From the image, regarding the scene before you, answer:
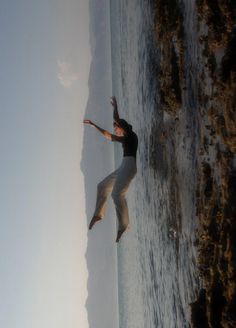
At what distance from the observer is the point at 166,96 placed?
764 cm

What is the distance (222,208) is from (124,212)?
216 centimetres

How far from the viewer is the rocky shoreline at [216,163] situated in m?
5.20

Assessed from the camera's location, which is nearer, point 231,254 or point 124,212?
point 231,254

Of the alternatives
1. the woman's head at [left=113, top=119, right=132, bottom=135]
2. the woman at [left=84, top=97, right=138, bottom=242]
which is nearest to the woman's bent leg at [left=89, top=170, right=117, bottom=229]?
the woman at [left=84, top=97, right=138, bottom=242]

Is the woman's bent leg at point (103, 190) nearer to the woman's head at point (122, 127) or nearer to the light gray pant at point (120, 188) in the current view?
the light gray pant at point (120, 188)

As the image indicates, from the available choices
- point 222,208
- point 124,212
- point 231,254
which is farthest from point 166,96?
point 231,254

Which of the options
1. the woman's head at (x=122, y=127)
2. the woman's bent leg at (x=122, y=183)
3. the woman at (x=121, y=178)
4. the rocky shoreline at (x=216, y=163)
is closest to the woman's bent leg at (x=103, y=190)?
the woman at (x=121, y=178)

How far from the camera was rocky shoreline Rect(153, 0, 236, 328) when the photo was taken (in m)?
5.20

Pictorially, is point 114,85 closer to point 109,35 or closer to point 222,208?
point 109,35

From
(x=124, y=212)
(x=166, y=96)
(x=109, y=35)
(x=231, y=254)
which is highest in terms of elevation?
(x=109, y=35)

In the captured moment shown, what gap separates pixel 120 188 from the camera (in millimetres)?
7113

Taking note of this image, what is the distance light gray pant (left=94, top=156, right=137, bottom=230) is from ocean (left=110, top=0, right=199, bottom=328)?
0.89 m

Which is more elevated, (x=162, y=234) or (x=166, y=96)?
(x=166, y=96)

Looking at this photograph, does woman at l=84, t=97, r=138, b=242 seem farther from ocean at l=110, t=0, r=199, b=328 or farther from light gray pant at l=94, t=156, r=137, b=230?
ocean at l=110, t=0, r=199, b=328
